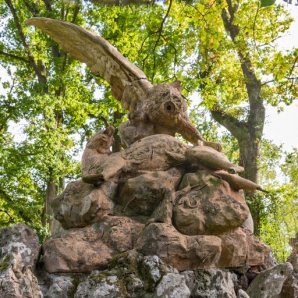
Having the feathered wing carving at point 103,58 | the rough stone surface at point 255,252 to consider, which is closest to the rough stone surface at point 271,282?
the rough stone surface at point 255,252

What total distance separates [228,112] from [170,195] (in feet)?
33.7

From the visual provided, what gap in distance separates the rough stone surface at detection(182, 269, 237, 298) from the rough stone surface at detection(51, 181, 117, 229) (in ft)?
3.28

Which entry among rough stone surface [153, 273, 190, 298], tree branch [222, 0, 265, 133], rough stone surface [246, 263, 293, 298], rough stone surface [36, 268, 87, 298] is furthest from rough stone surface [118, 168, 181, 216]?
tree branch [222, 0, 265, 133]

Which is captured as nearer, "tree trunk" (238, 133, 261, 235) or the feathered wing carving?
the feathered wing carving

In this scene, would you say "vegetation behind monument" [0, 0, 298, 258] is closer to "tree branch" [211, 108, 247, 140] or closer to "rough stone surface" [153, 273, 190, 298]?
"tree branch" [211, 108, 247, 140]

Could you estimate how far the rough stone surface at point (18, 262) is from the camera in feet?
7.53

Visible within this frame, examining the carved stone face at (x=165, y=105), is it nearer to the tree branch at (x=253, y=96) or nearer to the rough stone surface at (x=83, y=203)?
the rough stone surface at (x=83, y=203)

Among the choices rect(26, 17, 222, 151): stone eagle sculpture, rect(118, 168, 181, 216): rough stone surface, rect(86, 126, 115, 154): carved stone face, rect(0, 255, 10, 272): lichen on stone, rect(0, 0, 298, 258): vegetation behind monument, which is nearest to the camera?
rect(0, 255, 10, 272): lichen on stone

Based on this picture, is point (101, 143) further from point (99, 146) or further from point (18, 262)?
point (18, 262)

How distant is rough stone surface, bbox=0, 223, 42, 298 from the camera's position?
2295 millimetres

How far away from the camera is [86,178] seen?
131 inches

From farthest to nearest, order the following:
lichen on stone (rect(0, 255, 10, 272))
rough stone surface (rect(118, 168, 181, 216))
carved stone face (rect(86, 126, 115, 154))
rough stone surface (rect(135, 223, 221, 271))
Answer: carved stone face (rect(86, 126, 115, 154)) → rough stone surface (rect(118, 168, 181, 216)) → rough stone surface (rect(135, 223, 221, 271)) → lichen on stone (rect(0, 255, 10, 272))

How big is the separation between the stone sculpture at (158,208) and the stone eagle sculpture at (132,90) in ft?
0.09

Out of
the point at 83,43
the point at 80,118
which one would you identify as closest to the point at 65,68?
the point at 80,118
